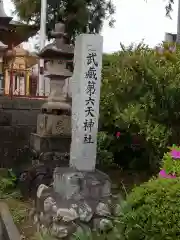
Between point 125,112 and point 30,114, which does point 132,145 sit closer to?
point 125,112

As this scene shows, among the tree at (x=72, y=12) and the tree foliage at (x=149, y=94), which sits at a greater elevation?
the tree at (x=72, y=12)

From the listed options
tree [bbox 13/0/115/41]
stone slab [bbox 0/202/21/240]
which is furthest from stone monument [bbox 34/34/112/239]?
tree [bbox 13/0/115/41]

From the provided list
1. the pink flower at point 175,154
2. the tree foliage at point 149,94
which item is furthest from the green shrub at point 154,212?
the tree foliage at point 149,94

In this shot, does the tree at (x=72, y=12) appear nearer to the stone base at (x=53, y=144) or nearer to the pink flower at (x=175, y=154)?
the stone base at (x=53, y=144)

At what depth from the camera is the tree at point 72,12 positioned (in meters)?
15.5

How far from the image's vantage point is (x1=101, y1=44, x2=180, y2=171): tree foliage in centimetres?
669

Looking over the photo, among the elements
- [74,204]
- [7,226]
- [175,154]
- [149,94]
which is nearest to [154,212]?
[175,154]

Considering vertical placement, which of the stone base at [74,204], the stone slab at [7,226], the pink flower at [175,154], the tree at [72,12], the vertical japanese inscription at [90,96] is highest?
the tree at [72,12]

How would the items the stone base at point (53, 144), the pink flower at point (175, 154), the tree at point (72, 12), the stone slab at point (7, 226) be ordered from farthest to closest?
the tree at point (72, 12)
the stone base at point (53, 144)
the stone slab at point (7, 226)
the pink flower at point (175, 154)

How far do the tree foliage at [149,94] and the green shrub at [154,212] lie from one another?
3.41m

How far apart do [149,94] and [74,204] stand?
254cm

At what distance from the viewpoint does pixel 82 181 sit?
5.36 meters

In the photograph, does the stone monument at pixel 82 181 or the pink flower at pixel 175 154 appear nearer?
the pink flower at pixel 175 154

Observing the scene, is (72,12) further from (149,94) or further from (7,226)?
(7,226)
